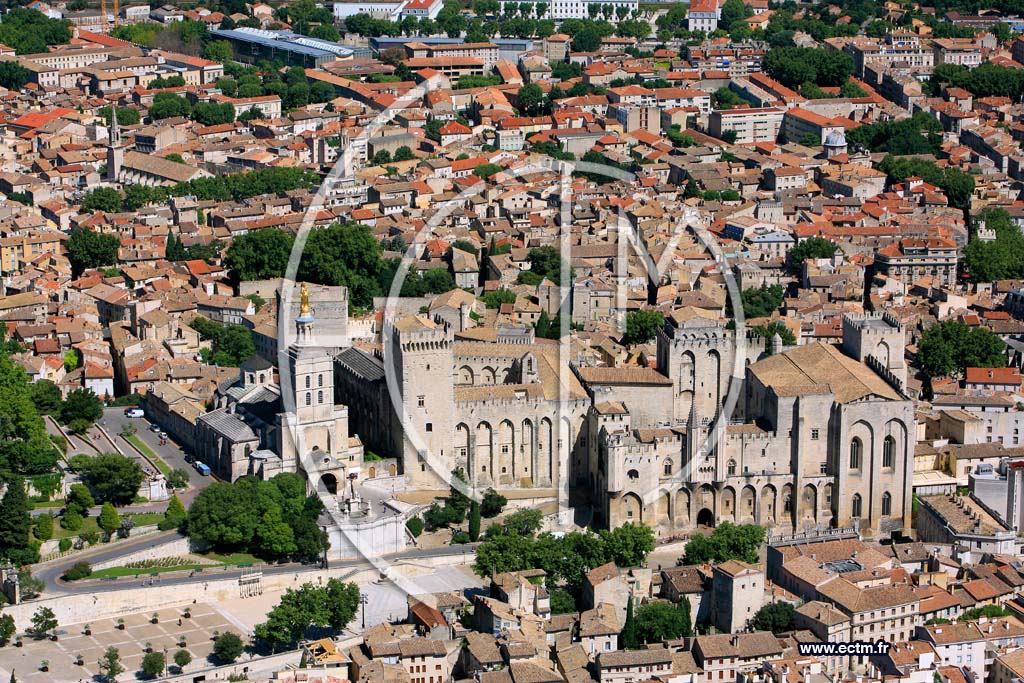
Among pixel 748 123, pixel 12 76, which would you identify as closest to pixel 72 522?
pixel 748 123

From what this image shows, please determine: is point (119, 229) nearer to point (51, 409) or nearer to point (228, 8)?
point (51, 409)

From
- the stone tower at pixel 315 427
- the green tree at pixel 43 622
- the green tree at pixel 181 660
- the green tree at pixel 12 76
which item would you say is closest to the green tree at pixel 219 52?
the green tree at pixel 12 76

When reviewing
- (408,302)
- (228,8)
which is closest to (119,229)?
(408,302)

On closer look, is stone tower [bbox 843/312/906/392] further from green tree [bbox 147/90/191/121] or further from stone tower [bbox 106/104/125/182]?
green tree [bbox 147/90/191/121]

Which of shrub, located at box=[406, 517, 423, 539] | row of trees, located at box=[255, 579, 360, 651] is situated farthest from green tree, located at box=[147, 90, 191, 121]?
row of trees, located at box=[255, 579, 360, 651]

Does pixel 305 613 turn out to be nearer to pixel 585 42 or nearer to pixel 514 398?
pixel 514 398

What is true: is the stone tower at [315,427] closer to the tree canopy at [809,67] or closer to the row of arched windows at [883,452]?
the row of arched windows at [883,452]
